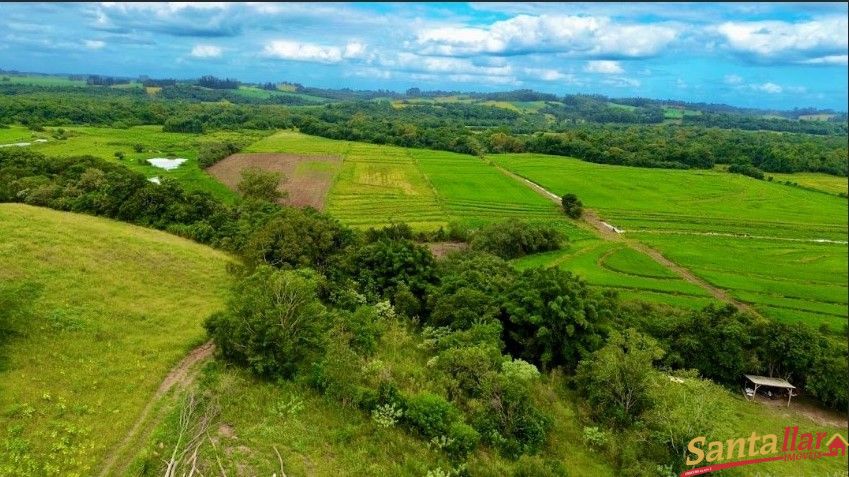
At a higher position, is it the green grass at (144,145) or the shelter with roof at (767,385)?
the green grass at (144,145)

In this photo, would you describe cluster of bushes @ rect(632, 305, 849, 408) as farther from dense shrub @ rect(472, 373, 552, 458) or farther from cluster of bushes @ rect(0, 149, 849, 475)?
dense shrub @ rect(472, 373, 552, 458)

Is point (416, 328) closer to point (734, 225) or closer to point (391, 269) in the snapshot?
point (391, 269)

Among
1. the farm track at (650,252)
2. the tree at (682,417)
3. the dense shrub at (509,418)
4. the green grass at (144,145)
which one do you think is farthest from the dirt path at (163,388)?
the green grass at (144,145)

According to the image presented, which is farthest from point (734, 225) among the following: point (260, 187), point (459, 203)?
point (260, 187)

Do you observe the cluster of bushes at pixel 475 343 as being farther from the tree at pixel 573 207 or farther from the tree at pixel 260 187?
the tree at pixel 573 207

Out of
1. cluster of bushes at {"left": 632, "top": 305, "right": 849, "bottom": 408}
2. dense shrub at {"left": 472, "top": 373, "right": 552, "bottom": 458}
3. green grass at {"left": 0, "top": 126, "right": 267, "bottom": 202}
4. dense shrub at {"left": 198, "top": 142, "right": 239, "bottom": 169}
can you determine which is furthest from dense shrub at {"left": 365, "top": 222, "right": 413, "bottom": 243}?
dense shrub at {"left": 198, "top": 142, "right": 239, "bottom": 169}
